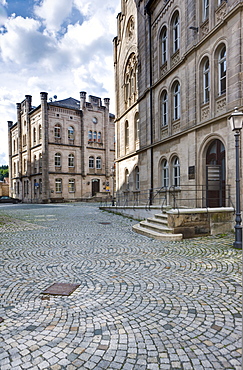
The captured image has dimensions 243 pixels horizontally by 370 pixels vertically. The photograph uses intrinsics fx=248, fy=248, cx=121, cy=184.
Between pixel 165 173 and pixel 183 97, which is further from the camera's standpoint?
pixel 165 173

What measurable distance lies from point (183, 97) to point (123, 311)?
1281cm

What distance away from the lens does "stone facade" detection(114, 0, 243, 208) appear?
35.0 feet

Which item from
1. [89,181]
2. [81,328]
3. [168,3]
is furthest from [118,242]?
[89,181]

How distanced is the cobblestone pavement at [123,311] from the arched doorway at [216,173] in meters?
5.58

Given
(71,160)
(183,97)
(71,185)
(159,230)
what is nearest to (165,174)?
(183,97)

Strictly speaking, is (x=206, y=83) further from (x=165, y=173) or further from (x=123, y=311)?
(x=123, y=311)

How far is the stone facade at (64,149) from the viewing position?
4356 cm

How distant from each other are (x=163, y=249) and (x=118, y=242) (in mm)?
1712

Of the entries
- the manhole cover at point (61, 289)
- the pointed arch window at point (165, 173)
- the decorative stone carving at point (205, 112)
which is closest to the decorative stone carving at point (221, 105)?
the decorative stone carving at point (205, 112)

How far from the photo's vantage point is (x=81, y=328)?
320cm

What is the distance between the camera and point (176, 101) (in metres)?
15.5

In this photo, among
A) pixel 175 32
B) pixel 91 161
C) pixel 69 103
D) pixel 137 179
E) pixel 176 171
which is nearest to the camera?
pixel 175 32

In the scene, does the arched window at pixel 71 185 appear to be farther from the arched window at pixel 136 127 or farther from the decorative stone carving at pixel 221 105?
the decorative stone carving at pixel 221 105

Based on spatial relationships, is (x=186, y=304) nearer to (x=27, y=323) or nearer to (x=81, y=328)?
(x=81, y=328)
